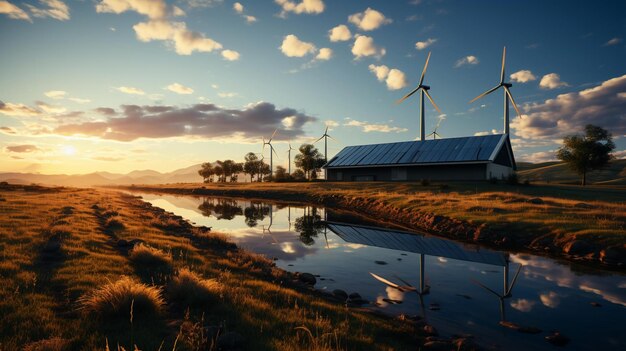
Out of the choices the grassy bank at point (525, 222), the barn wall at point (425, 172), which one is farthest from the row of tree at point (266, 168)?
the grassy bank at point (525, 222)

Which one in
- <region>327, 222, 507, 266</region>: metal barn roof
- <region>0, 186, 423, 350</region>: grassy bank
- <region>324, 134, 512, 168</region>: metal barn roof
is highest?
<region>324, 134, 512, 168</region>: metal barn roof

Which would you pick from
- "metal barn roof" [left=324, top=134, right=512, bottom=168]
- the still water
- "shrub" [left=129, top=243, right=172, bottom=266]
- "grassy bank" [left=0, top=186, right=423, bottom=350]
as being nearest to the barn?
"metal barn roof" [left=324, top=134, right=512, bottom=168]

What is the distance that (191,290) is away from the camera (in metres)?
8.69

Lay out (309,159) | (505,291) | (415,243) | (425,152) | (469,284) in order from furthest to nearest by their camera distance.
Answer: (309,159), (425,152), (415,243), (469,284), (505,291)

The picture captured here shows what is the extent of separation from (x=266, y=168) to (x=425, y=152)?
306 feet

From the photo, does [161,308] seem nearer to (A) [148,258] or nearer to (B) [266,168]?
(A) [148,258]

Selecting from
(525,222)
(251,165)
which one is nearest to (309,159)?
(251,165)

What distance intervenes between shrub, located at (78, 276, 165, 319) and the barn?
5408cm

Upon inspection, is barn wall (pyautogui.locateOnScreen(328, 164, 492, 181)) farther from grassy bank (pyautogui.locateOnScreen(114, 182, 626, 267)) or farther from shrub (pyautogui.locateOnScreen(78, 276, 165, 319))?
shrub (pyautogui.locateOnScreen(78, 276, 165, 319))

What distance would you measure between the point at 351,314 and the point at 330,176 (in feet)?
207

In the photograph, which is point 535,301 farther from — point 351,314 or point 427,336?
point 351,314

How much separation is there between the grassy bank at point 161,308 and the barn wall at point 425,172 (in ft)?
163

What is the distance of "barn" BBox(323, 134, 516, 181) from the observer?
54188mm

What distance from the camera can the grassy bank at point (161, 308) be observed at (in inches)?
253
